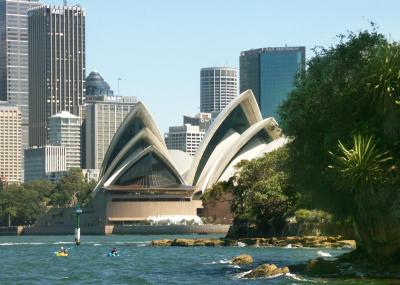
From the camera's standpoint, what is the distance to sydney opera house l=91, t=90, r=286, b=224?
154 metres

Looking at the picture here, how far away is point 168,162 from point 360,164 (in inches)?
4782

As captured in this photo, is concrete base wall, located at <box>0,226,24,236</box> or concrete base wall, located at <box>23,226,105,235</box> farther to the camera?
concrete base wall, located at <box>0,226,24,236</box>

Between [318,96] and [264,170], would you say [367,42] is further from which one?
[264,170]

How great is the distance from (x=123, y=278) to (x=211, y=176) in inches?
4329

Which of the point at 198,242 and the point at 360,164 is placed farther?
the point at 198,242

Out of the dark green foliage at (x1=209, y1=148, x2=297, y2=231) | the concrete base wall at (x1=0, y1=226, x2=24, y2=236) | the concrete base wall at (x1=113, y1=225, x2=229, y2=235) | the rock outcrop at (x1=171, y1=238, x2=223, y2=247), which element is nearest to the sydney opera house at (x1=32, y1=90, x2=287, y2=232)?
the concrete base wall at (x1=113, y1=225, x2=229, y2=235)

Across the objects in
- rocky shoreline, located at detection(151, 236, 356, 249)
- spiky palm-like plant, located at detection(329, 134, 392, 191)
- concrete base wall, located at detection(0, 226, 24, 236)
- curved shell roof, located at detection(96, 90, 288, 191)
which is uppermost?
curved shell roof, located at detection(96, 90, 288, 191)

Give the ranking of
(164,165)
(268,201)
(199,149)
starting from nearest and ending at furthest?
(268,201) < (199,149) < (164,165)

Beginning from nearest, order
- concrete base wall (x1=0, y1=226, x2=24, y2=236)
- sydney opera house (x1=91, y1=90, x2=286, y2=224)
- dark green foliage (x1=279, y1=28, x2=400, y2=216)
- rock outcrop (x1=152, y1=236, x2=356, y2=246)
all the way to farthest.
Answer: dark green foliage (x1=279, y1=28, x2=400, y2=216) → rock outcrop (x1=152, y1=236, x2=356, y2=246) → sydney opera house (x1=91, y1=90, x2=286, y2=224) → concrete base wall (x1=0, y1=226, x2=24, y2=236)

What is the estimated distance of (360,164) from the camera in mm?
43156

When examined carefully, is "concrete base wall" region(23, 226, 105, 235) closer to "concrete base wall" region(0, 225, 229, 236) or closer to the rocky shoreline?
"concrete base wall" region(0, 225, 229, 236)

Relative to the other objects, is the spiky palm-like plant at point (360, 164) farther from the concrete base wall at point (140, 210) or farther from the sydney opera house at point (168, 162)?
the concrete base wall at point (140, 210)

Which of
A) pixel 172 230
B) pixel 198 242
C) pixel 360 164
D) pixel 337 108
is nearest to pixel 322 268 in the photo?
pixel 360 164

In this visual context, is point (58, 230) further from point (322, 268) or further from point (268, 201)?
point (322, 268)
